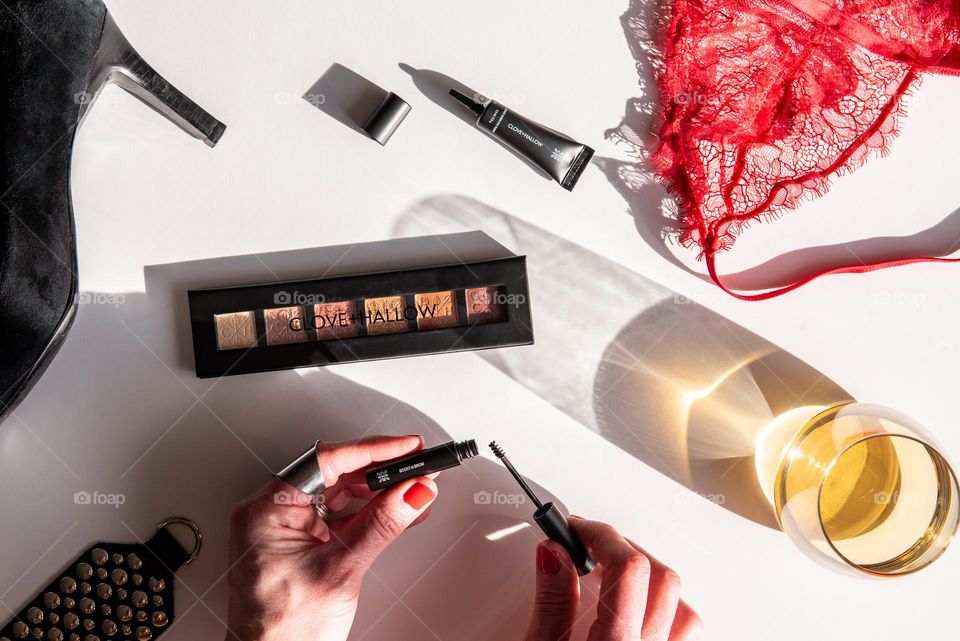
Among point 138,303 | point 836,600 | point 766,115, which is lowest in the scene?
point 138,303

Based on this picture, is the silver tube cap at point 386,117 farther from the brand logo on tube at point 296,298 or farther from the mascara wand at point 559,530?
the mascara wand at point 559,530

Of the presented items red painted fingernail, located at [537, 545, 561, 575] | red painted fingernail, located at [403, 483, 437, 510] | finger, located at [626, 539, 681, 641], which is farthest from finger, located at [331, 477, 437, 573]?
finger, located at [626, 539, 681, 641]

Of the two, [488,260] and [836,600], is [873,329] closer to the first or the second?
[836,600]

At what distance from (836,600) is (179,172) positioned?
934 millimetres

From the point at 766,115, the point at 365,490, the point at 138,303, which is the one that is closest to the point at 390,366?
the point at 365,490

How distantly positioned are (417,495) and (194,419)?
0.94 ft

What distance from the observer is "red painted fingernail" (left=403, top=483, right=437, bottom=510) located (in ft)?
2.27

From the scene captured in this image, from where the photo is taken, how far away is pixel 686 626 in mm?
735

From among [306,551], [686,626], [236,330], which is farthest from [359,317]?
[686,626]

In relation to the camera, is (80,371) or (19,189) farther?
(80,371)

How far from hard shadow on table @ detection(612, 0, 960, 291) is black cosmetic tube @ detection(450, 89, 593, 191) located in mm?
39

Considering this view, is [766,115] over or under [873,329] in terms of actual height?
over

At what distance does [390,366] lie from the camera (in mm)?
772

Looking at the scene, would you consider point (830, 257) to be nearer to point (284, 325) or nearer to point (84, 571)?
point (284, 325)
